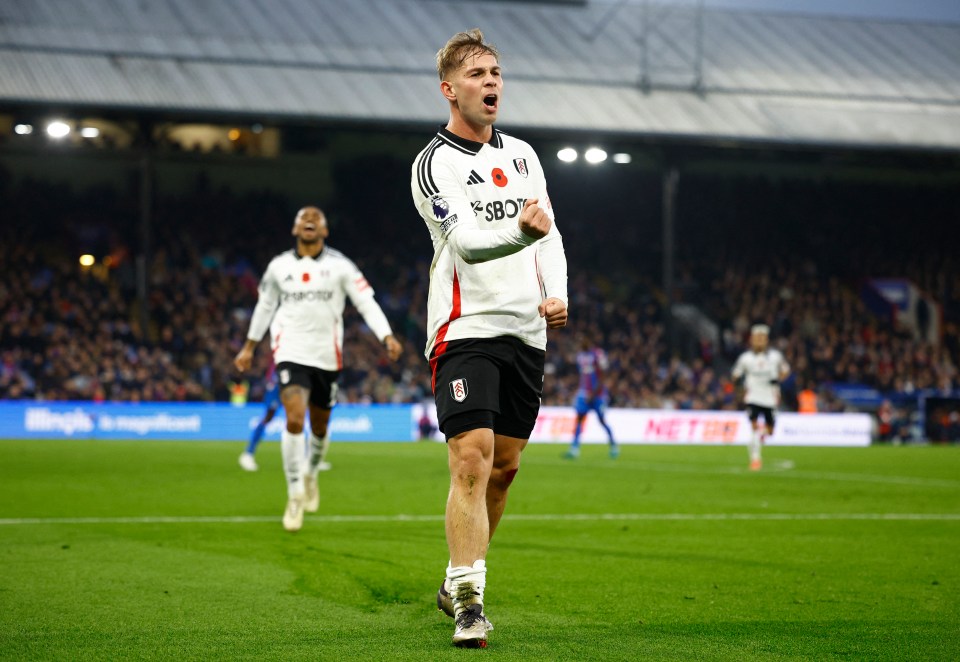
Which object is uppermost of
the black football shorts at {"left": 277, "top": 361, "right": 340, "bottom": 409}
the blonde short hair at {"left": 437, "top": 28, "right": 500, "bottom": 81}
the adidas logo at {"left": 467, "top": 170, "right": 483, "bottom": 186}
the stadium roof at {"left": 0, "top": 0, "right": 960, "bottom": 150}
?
the stadium roof at {"left": 0, "top": 0, "right": 960, "bottom": 150}

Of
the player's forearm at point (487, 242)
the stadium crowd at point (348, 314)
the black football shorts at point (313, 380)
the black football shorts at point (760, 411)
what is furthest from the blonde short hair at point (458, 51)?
the stadium crowd at point (348, 314)

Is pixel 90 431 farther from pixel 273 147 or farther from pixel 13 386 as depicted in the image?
pixel 273 147

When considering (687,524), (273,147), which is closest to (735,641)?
(687,524)

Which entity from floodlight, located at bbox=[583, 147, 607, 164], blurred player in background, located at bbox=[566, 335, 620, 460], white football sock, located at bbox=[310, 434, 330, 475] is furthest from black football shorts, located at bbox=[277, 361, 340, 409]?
floodlight, located at bbox=[583, 147, 607, 164]

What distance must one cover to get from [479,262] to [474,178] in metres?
0.45

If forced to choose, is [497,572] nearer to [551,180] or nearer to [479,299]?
[479,299]

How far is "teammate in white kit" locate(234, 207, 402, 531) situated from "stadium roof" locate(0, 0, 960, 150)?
23.3m

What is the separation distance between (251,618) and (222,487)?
358 inches

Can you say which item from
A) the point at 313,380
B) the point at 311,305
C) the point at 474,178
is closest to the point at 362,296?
the point at 311,305

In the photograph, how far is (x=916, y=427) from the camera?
3772cm

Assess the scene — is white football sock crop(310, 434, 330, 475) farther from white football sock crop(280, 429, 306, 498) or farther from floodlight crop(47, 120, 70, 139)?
floodlight crop(47, 120, 70, 139)

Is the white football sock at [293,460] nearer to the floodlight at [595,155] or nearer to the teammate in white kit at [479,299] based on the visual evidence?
the teammate in white kit at [479,299]

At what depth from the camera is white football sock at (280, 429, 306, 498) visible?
33.4 feet

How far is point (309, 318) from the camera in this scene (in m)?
11.0
